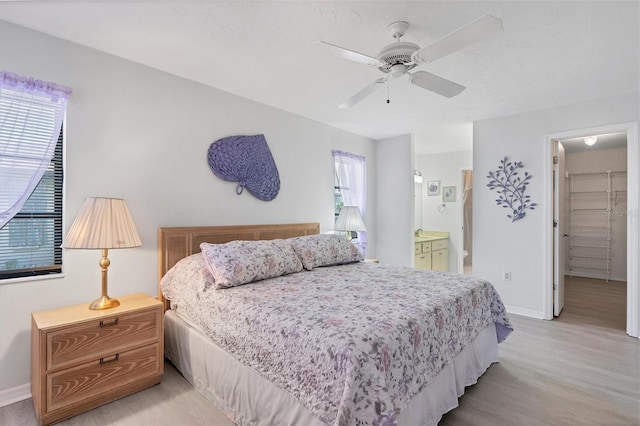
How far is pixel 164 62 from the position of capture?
2.58m

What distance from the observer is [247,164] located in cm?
333

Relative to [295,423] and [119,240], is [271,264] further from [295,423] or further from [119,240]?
[295,423]

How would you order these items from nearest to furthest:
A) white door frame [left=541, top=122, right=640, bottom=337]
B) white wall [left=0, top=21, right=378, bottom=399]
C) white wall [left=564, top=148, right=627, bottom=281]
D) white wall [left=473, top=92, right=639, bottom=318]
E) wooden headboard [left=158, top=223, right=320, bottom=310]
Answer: white wall [left=0, top=21, right=378, bottom=399], wooden headboard [left=158, top=223, right=320, bottom=310], white door frame [left=541, top=122, right=640, bottom=337], white wall [left=473, top=92, right=639, bottom=318], white wall [left=564, top=148, right=627, bottom=281]

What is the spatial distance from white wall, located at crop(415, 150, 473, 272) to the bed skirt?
3553mm

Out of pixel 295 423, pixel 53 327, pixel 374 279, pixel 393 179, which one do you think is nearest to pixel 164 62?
pixel 53 327

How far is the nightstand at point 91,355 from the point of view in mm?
1817

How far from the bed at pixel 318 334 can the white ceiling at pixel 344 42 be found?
1.48 metres

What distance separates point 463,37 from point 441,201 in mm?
4924

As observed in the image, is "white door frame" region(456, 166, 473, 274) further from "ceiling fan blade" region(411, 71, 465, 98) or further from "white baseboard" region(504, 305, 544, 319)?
"ceiling fan blade" region(411, 71, 465, 98)

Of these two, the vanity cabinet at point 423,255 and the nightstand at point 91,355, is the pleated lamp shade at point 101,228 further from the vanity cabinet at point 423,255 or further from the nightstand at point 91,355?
the vanity cabinet at point 423,255

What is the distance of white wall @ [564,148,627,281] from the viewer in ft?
18.1

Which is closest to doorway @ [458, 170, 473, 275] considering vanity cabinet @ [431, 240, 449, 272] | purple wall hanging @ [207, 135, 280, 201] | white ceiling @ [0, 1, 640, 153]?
vanity cabinet @ [431, 240, 449, 272]

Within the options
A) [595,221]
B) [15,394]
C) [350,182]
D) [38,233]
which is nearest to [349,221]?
[350,182]

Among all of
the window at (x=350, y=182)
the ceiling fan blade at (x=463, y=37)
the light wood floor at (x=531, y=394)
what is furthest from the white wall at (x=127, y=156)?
the ceiling fan blade at (x=463, y=37)
